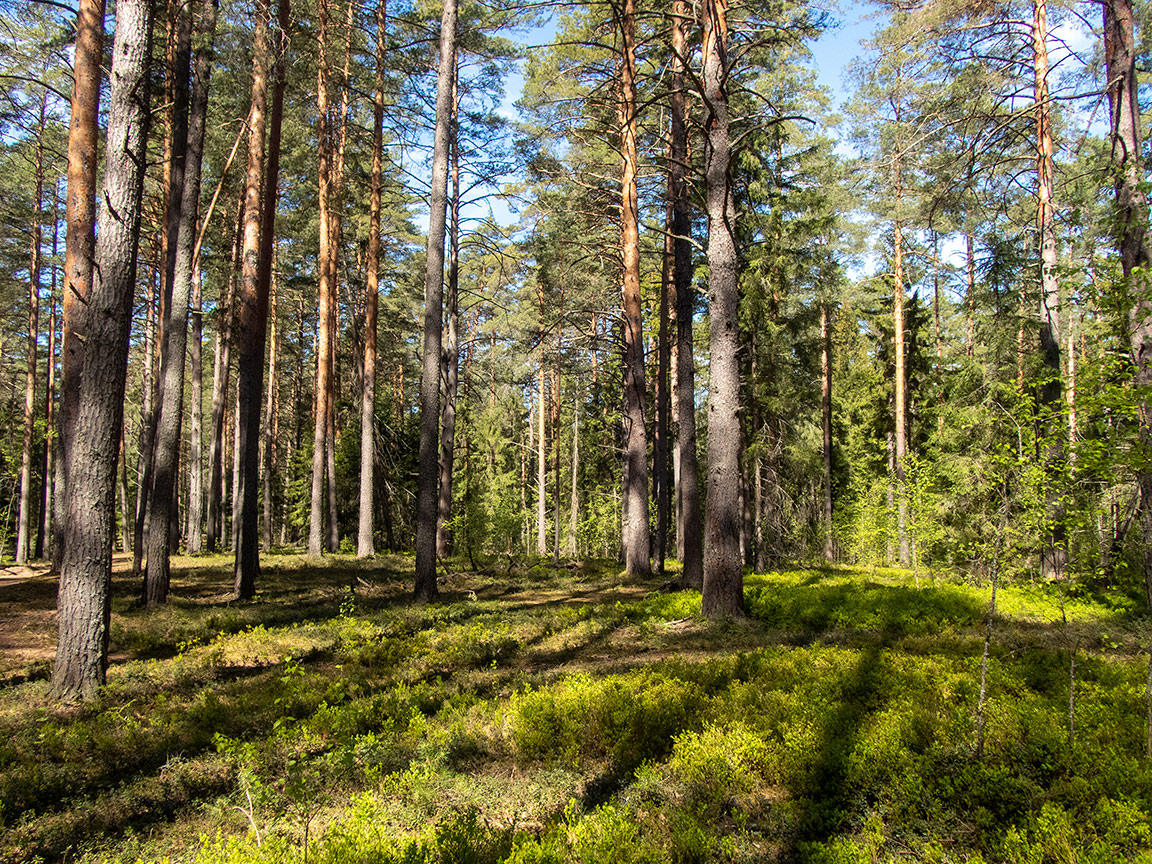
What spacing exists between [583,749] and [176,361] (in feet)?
32.3

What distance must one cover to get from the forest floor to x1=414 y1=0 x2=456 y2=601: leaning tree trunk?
2743 mm

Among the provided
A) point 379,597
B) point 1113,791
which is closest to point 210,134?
point 379,597

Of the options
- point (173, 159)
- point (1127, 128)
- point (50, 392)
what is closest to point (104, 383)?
point (173, 159)

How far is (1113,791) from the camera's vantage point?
11.6ft

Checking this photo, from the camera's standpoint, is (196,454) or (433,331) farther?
(196,454)

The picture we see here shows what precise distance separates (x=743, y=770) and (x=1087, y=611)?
35.5 feet

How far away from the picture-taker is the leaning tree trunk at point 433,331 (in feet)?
35.5

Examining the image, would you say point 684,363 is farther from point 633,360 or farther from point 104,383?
point 104,383

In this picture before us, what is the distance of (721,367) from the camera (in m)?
8.56

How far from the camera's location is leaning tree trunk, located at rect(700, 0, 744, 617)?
846cm

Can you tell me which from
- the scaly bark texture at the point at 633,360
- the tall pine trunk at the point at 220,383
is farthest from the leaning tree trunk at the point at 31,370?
the scaly bark texture at the point at 633,360

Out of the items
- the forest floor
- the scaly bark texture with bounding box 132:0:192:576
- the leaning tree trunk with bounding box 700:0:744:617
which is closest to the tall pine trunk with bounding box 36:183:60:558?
the scaly bark texture with bounding box 132:0:192:576

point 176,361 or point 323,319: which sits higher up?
point 323,319

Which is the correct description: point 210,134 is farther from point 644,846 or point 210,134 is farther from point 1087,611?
point 1087,611
